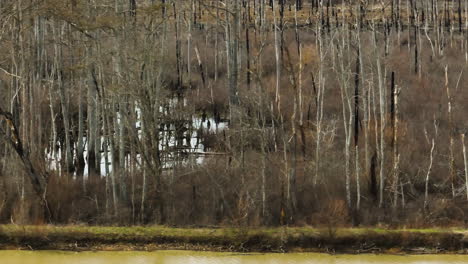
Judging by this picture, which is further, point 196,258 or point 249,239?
point 249,239

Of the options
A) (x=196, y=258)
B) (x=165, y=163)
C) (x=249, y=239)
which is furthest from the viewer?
(x=165, y=163)

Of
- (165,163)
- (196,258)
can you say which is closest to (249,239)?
(196,258)

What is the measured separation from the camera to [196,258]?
46.9 feet

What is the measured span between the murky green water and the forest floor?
1.03 feet

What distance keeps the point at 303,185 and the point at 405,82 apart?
13291mm

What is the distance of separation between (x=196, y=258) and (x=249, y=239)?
65.3 inches

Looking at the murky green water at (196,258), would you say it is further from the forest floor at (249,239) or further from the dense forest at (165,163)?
the dense forest at (165,163)

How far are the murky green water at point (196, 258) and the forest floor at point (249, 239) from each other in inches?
12.3

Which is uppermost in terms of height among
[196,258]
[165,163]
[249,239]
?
[165,163]

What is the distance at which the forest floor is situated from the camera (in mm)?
14977

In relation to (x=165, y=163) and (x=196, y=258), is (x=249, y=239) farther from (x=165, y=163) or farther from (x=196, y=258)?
(x=165, y=163)

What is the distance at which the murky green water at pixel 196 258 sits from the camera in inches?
547

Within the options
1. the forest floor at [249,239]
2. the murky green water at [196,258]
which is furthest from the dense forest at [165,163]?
the murky green water at [196,258]

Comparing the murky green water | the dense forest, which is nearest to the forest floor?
the murky green water
